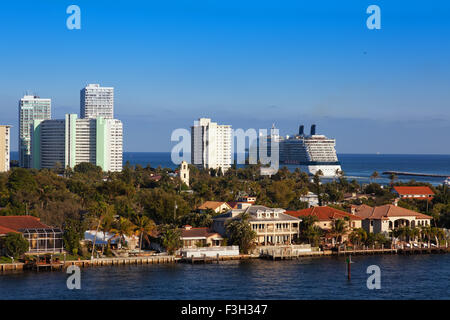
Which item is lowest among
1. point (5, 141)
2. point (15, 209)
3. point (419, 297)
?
point (419, 297)

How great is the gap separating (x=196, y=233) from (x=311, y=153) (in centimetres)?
11497

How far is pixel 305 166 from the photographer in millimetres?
177250

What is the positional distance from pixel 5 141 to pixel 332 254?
11234 cm

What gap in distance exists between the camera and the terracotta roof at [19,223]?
59.1 m

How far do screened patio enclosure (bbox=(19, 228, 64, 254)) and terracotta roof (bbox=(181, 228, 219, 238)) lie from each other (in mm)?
11421

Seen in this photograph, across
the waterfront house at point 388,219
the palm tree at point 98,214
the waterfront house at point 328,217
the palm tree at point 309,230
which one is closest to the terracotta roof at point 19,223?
the palm tree at point 98,214

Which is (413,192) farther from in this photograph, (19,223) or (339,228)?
(19,223)

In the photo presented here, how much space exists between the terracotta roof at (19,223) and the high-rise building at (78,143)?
110593 millimetres

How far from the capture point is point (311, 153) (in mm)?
177875

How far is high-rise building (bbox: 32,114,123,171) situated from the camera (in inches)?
6885

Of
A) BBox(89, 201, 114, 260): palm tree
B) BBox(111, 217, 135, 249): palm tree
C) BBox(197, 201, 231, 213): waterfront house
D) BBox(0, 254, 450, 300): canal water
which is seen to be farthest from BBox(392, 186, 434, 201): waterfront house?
BBox(89, 201, 114, 260): palm tree
